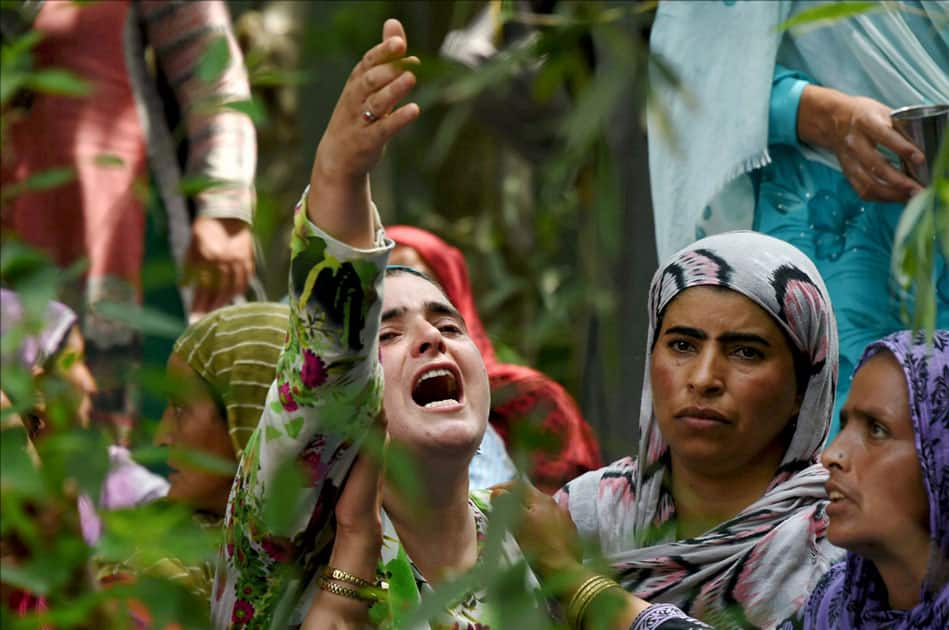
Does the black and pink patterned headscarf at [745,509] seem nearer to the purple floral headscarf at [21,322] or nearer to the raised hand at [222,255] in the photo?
the purple floral headscarf at [21,322]

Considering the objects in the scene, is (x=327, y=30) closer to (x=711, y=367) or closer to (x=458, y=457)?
(x=458, y=457)

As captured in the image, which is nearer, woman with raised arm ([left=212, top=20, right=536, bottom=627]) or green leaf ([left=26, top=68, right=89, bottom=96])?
green leaf ([left=26, top=68, right=89, bottom=96])

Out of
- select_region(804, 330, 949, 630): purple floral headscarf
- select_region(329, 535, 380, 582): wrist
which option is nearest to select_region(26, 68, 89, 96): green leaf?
select_region(329, 535, 380, 582): wrist

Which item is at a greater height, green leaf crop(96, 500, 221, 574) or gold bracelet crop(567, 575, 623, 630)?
green leaf crop(96, 500, 221, 574)

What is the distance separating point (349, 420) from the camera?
192 centimetres

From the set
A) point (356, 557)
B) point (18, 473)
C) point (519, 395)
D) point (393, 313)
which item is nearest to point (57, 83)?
point (18, 473)

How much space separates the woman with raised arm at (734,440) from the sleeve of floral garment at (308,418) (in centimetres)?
63

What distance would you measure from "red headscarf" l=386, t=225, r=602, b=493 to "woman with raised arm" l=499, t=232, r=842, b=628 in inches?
8.0

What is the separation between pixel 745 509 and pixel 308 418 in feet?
2.90

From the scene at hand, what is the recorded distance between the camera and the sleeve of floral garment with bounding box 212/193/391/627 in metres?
1.94

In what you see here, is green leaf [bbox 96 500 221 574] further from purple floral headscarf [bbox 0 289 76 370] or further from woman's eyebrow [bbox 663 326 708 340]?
woman's eyebrow [bbox 663 326 708 340]

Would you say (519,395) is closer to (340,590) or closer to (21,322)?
(340,590)

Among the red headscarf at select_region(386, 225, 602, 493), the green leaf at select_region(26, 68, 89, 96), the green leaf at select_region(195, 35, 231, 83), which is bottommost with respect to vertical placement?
the red headscarf at select_region(386, 225, 602, 493)

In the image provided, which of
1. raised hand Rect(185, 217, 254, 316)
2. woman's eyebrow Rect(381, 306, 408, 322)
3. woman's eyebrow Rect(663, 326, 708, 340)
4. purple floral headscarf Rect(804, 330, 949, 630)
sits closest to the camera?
purple floral headscarf Rect(804, 330, 949, 630)
